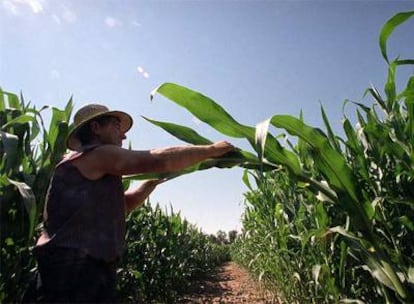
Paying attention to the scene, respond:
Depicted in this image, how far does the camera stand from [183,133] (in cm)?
152

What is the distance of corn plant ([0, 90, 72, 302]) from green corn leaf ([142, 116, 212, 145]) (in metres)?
0.57

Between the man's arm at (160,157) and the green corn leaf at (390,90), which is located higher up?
the green corn leaf at (390,90)

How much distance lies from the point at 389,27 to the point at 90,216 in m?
1.30

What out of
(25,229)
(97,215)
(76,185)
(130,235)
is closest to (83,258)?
(97,215)

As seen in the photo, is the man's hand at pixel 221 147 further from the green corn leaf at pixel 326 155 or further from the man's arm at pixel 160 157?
the green corn leaf at pixel 326 155

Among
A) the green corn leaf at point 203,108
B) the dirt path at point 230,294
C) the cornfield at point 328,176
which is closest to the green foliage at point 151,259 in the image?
the dirt path at point 230,294

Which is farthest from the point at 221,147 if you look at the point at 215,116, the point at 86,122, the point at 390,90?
the point at 390,90

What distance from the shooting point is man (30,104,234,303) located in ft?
4.76

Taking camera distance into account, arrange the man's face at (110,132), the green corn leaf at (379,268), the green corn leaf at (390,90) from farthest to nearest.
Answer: the man's face at (110,132) → the green corn leaf at (390,90) → the green corn leaf at (379,268)

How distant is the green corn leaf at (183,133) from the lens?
1.50 meters

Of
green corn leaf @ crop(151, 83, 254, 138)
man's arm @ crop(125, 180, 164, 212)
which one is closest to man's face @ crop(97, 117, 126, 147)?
man's arm @ crop(125, 180, 164, 212)

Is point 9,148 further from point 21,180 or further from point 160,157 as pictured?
point 160,157

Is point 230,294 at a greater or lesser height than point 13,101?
lesser

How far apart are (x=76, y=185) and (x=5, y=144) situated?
39 cm
